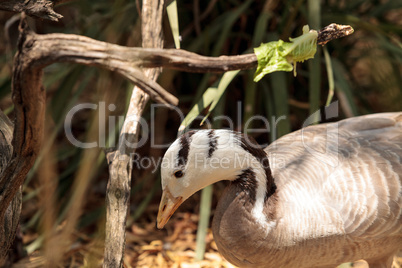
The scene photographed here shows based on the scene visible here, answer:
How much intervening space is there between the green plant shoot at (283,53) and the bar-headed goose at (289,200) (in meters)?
0.29

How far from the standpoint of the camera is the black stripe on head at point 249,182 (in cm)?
153

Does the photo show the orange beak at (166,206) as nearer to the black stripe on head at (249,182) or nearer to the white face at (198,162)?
the white face at (198,162)

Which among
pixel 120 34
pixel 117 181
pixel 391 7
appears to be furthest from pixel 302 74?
pixel 117 181

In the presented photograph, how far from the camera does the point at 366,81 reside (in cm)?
313

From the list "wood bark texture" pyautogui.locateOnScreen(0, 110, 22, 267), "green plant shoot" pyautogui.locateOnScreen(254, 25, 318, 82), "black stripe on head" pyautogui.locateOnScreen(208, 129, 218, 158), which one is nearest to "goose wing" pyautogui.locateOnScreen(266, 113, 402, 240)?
"black stripe on head" pyautogui.locateOnScreen(208, 129, 218, 158)

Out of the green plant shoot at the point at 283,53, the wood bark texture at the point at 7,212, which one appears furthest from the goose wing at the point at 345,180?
the wood bark texture at the point at 7,212

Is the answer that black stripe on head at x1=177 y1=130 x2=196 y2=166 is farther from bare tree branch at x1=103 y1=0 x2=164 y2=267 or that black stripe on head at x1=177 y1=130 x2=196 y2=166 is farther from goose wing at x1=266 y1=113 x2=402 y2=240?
goose wing at x1=266 y1=113 x2=402 y2=240

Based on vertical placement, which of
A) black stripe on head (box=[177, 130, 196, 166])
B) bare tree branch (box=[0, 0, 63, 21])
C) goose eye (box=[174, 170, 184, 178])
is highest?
bare tree branch (box=[0, 0, 63, 21])

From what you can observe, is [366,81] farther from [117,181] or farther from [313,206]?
[117,181]

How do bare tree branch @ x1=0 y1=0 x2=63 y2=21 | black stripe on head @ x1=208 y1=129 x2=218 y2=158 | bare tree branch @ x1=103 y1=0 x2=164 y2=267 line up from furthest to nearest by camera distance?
1. black stripe on head @ x1=208 y1=129 x2=218 y2=158
2. bare tree branch @ x1=103 y1=0 x2=164 y2=267
3. bare tree branch @ x1=0 y1=0 x2=63 y2=21

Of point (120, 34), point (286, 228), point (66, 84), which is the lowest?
point (286, 228)

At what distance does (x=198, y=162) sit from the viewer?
4.83 feet

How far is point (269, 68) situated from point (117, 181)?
0.55 metres

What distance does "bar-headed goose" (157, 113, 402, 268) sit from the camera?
1482 mm
